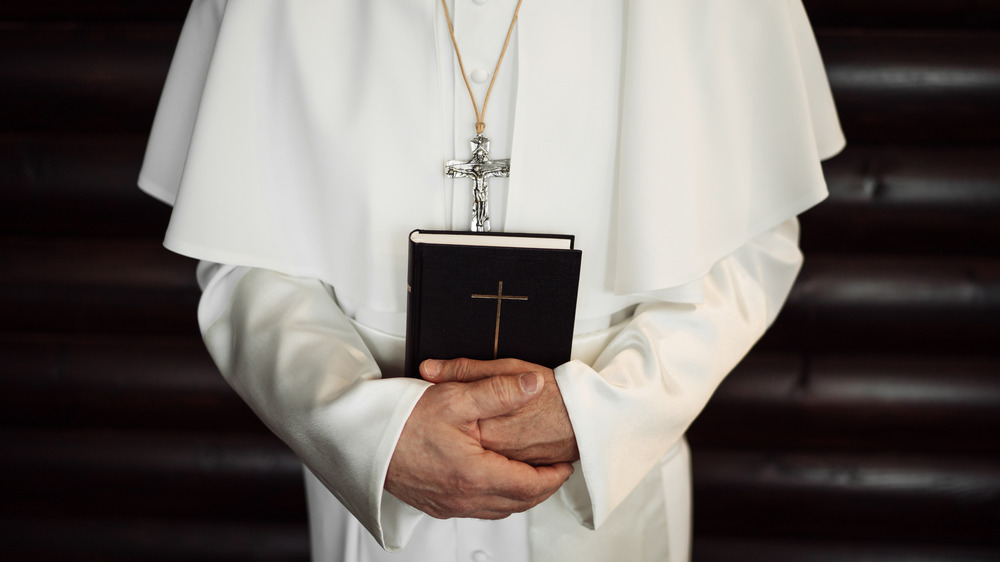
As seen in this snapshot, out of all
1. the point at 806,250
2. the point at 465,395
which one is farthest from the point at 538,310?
the point at 806,250

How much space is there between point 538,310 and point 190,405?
67.8 inches

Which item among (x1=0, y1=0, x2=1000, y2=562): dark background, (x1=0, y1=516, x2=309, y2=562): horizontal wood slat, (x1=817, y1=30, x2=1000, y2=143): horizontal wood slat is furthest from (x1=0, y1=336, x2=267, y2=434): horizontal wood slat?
(x1=817, y1=30, x2=1000, y2=143): horizontal wood slat

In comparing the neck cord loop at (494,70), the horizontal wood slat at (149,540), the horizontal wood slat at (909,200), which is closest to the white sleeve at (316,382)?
the neck cord loop at (494,70)

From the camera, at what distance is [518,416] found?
123cm

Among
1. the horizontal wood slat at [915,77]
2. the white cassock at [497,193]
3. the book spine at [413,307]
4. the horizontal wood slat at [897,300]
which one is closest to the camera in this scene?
the book spine at [413,307]

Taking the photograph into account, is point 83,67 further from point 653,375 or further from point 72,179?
point 653,375

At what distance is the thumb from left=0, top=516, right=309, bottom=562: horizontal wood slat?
67.5 inches

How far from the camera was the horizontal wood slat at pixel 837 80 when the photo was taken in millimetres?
2172

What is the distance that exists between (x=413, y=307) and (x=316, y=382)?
24 centimetres

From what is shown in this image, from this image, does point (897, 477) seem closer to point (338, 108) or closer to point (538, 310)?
point (538, 310)

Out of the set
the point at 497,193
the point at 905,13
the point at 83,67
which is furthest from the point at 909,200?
the point at 83,67

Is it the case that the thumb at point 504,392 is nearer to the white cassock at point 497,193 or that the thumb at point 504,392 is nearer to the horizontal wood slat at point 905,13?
the white cassock at point 497,193

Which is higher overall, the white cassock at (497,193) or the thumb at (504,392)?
the white cassock at (497,193)

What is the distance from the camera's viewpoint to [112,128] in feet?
7.64
